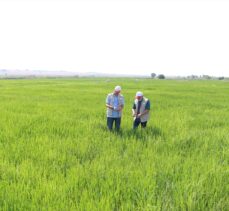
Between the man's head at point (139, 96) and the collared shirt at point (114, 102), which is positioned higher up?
the man's head at point (139, 96)

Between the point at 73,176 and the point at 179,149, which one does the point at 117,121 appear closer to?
the point at 179,149

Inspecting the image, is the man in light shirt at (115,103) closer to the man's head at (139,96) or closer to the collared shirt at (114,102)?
the collared shirt at (114,102)

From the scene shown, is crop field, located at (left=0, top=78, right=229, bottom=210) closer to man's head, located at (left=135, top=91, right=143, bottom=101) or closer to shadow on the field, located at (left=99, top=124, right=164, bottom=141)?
shadow on the field, located at (left=99, top=124, right=164, bottom=141)

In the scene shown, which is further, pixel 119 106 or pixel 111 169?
pixel 119 106

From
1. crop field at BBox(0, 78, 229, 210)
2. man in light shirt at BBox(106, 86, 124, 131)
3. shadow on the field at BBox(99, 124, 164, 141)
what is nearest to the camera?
crop field at BBox(0, 78, 229, 210)

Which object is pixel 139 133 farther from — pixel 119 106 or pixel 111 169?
pixel 111 169

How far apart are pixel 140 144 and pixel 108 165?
1272 millimetres

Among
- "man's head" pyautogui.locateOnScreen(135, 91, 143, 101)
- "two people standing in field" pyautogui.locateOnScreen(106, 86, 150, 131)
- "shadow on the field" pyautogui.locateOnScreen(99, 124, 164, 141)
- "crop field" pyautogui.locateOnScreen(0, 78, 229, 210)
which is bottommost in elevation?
"crop field" pyautogui.locateOnScreen(0, 78, 229, 210)

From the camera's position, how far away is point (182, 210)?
255cm

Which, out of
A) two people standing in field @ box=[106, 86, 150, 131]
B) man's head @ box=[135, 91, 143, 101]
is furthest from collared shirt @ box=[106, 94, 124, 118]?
man's head @ box=[135, 91, 143, 101]

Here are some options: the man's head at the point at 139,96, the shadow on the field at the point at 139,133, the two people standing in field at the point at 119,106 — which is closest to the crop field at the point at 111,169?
the shadow on the field at the point at 139,133

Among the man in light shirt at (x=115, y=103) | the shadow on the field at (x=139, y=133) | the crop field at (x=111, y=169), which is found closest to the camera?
the crop field at (x=111, y=169)

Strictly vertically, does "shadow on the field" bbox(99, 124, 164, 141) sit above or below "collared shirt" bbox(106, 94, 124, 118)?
below

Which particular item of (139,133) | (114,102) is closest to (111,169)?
(114,102)
